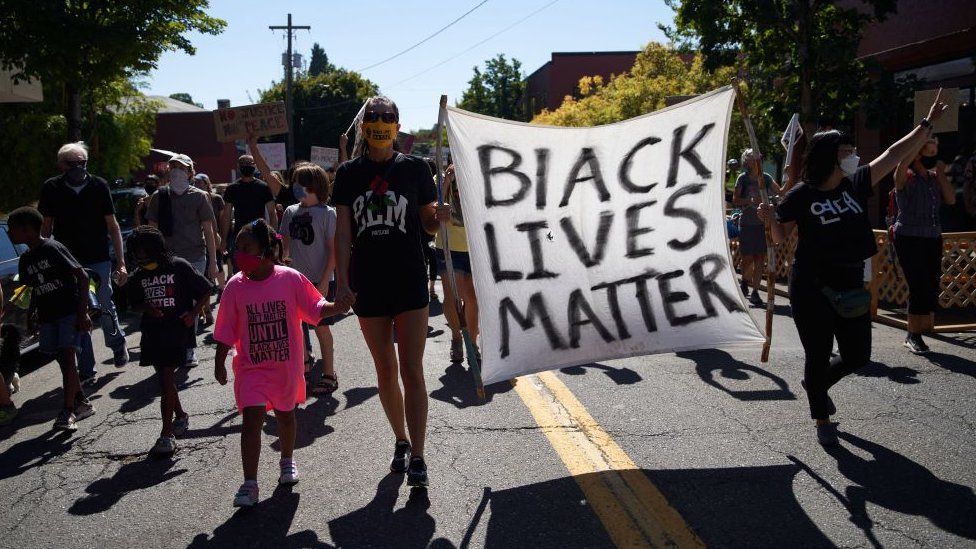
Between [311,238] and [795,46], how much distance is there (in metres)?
11.6

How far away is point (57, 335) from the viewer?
21.6ft

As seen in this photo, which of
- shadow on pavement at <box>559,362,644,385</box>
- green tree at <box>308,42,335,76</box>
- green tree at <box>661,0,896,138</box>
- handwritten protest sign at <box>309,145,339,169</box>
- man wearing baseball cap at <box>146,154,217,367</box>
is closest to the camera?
shadow on pavement at <box>559,362,644,385</box>

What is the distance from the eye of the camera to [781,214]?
17.2ft

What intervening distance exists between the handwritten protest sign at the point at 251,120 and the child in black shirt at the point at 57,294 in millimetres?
6266

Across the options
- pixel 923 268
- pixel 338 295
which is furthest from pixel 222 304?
pixel 923 268

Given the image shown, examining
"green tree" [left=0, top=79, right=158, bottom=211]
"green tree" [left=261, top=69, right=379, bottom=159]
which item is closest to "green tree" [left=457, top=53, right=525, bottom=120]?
"green tree" [left=261, top=69, right=379, bottom=159]

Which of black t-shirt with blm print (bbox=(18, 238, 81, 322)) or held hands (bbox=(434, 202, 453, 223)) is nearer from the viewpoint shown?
held hands (bbox=(434, 202, 453, 223))

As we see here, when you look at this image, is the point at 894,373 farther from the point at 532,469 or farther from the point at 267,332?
the point at 267,332

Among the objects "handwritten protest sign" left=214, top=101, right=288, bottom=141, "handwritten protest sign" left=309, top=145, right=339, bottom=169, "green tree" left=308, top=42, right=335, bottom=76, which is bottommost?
"handwritten protest sign" left=309, top=145, right=339, bottom=169

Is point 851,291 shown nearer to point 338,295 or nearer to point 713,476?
point 713,476

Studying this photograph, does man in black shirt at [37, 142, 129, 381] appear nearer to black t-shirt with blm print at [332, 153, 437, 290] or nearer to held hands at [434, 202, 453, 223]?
black t-shirt with blm print at [332, 153, 437, 290]

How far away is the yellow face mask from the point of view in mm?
4730

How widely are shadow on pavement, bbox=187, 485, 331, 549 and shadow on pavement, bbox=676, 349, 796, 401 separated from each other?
134 inches

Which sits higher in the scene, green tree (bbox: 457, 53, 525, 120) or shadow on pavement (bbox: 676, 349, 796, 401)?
green tree (bbox: 457, 53, 525, 120)
